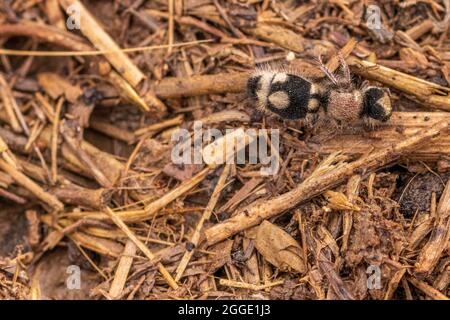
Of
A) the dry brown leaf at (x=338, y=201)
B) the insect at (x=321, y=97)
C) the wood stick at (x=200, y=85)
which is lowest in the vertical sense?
the dry brown leaf at (x=338, y=201)

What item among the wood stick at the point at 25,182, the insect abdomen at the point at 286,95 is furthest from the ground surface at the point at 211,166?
the insect abdomen at the point at 286,95

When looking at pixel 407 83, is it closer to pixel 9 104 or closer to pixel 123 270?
pixel 123 270

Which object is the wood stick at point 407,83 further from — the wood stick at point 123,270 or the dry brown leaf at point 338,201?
the wood stick at point 123,270

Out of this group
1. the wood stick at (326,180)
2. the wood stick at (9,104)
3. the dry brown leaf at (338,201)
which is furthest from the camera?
the wood stick at (9,104)

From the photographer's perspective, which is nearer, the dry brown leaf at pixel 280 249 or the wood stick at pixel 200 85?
the dry brown leaf at pixel 280 249

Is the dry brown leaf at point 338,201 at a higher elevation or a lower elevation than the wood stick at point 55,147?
lower

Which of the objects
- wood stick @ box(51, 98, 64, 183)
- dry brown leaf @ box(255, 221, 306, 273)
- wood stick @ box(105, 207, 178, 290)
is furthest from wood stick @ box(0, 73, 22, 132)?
dry brown leaf @ box(255, 221, 306, 273)
